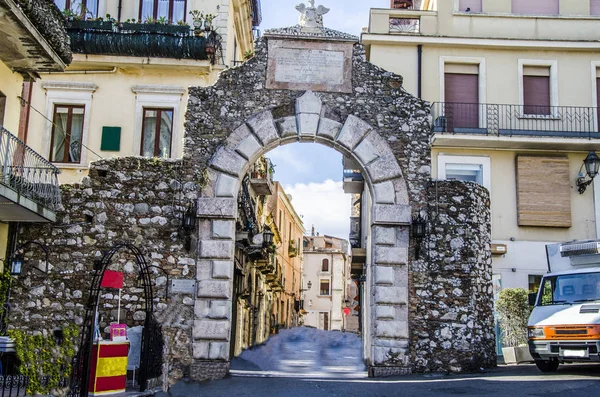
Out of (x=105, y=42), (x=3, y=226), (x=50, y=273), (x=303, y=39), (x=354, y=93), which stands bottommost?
(x=50, y=273)

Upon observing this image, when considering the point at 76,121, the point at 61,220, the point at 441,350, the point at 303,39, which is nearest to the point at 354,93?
the point at 303,39

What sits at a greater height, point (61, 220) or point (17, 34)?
point (17, 34)

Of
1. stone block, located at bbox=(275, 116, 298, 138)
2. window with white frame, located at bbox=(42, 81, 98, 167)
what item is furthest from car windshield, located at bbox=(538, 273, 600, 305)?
window with white frame, located at bbox=(42, 81, 98, 167)

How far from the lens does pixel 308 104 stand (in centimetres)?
1324

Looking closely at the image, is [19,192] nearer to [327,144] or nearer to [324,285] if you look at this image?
[327,144]

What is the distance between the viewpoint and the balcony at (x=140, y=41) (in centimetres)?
1944

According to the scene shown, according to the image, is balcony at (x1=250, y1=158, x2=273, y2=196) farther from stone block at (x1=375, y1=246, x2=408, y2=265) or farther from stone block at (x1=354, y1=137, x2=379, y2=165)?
stone block at (x1=375, y1=246, x2=408, y2=265)

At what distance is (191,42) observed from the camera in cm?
1944

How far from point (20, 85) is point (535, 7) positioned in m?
14.7

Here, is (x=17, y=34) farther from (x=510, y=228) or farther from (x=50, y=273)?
(x=510, y=228)

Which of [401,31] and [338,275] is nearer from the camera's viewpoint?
[401,31]

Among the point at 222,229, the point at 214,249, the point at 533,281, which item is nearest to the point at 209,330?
the point at 214,249

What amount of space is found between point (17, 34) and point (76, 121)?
8439 mm

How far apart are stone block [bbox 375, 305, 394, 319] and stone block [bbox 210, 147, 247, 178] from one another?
134 inches
